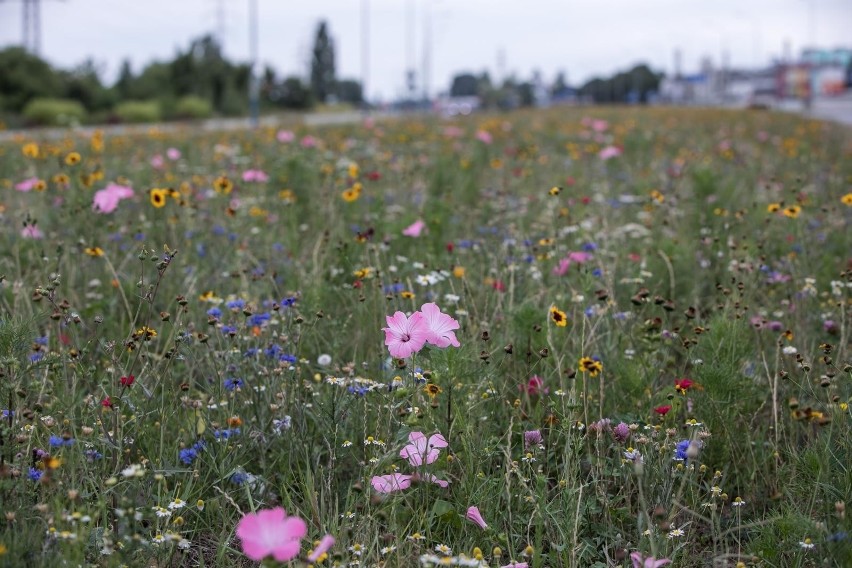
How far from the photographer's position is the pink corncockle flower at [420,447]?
6.33ft

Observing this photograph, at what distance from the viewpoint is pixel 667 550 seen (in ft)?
6.06

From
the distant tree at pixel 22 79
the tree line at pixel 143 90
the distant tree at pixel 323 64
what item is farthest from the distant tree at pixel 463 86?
the distant tree at pixel 22 79

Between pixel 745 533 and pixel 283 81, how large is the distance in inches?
1623

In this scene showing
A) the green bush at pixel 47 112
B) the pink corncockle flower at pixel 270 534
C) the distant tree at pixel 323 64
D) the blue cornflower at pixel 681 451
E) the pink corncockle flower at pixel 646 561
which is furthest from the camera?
the distant tree at pixel 323 64

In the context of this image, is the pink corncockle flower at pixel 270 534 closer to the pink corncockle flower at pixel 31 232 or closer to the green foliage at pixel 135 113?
the pink corncockle flower at pixel 31 232

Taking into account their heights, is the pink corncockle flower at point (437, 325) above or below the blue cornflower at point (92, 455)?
above

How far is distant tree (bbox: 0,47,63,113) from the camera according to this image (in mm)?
24938

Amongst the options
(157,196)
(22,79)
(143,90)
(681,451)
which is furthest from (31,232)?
(143,90)

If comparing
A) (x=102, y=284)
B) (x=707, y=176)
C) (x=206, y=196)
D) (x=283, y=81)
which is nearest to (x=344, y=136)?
(x=206, y=196)

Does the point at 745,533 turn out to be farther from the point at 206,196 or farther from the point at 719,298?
the point at 206,196

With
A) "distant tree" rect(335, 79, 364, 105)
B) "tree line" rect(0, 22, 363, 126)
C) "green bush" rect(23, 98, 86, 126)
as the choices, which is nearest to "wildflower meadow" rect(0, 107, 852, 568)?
"tree line" rect(0, 22, 363, 126)

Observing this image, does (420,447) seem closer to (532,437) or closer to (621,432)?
(532,437)

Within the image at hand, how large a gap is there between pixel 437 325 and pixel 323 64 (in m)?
62.8

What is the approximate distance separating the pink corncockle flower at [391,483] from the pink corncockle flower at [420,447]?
0.17 ft
